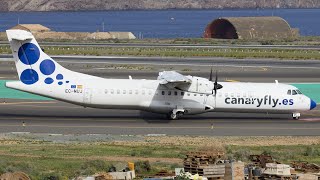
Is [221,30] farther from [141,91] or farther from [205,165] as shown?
[205,165]

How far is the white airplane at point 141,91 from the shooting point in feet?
188

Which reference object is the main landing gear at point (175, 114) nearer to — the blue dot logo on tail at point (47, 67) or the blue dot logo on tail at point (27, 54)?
the blue dot logo on tail at point (47, 67)

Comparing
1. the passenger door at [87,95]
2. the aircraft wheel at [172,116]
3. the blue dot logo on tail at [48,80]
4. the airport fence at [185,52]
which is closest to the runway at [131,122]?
the aircraft wheel at [172,116]

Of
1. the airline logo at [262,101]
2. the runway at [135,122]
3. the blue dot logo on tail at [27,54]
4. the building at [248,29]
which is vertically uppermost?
the building at [248,29]

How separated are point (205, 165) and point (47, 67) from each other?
24.2m

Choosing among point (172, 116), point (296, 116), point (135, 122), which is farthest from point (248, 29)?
point (135, 122)

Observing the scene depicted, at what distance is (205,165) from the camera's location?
3603 centimetres

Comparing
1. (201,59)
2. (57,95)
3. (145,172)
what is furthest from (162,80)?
(201,59)

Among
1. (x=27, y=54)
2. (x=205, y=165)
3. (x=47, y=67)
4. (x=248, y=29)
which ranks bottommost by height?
(x=205, y=165)

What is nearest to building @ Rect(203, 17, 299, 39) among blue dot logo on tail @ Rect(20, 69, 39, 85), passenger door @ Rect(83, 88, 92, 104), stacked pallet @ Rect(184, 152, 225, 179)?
passenger door @ Rect(83, 88, 92, 104)

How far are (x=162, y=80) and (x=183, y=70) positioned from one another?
33078mm

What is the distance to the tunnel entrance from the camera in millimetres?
155625

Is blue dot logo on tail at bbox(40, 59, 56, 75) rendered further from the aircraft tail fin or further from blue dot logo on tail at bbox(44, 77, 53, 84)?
blue dot logo on tail at bbox(44, 77, 53, 84)

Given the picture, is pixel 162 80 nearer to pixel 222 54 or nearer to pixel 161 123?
pixel 161 123
